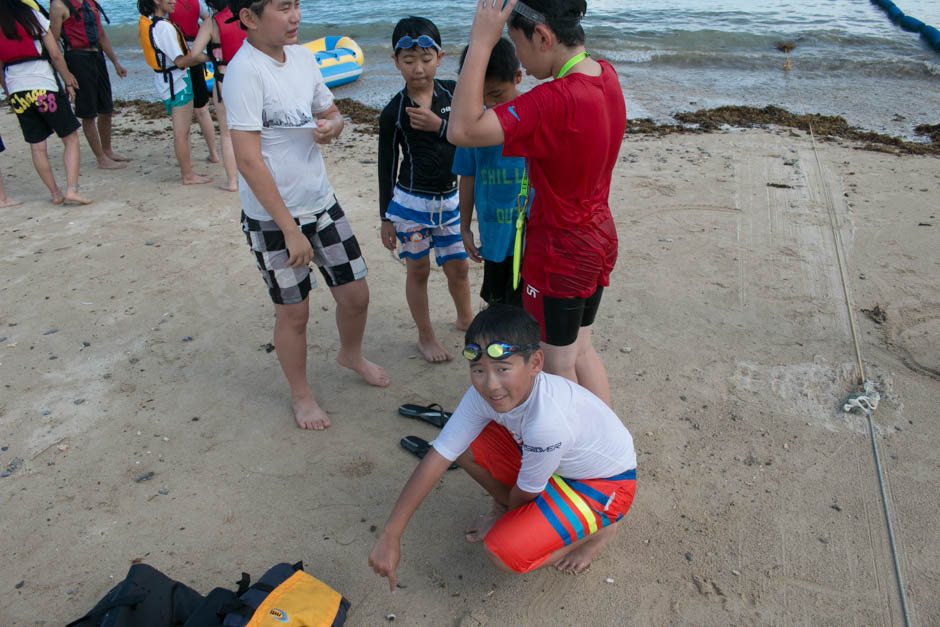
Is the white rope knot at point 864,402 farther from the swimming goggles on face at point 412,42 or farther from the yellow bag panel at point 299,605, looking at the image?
the swimming goggles on face at point 412,42

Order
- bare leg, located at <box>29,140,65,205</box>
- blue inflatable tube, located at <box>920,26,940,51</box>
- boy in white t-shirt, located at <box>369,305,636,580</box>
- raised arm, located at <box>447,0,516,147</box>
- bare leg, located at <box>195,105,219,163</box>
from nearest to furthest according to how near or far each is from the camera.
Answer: raised arm, located at <box>447,0,516,147</box> → boy in white t-shirt, located at <box>369,305,636,580</box> → bare leg, located at <box>29,140,65,205</box> → bare leg, located at <box>195,105,219,163</box> → blue inflatable tube, located at <box>920,26,940,51</box>

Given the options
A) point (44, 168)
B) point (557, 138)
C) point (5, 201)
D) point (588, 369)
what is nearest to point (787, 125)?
point (588, 369)

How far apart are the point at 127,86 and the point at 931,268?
1256 cm

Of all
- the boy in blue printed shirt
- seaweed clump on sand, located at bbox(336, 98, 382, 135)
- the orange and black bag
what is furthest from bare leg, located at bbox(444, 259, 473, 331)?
seaweed clump on sand, located at bbox(336, 98, 382, 135)

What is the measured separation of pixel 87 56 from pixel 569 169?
241 inches

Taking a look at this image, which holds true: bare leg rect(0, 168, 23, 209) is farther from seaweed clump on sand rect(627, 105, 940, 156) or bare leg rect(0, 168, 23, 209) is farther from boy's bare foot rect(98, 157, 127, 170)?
seaweed clump on sand rect(627, 105, 940, 156)

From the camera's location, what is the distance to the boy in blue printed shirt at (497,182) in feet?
8.86

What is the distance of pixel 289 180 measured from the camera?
272cm

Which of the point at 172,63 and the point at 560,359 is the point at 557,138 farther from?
the point at 172,63

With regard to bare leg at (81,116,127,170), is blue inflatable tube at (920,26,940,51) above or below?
above

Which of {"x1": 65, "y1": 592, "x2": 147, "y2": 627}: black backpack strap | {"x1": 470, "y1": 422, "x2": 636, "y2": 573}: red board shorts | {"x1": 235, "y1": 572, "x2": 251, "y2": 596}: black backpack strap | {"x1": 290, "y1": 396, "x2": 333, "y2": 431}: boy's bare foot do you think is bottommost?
{"x1": 290, "y1": 396, "x2": 333, "y2": 431}: boy's bare foot

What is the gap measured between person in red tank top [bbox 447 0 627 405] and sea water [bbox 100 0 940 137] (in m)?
6.29

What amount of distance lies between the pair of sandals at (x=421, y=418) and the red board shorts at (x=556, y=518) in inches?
30.4

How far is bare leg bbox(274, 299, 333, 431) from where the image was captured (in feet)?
9.65
